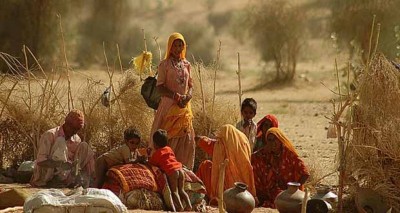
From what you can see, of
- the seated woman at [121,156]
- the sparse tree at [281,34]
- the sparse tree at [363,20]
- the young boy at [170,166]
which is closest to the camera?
the young boy at [170,166]

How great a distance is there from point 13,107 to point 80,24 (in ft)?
75.1

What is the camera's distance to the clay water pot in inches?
344

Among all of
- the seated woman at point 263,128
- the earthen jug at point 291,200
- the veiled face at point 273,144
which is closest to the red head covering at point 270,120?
the seated woman at point 263,128

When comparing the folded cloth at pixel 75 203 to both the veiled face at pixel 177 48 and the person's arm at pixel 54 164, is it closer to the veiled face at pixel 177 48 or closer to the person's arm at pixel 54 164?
the person's arm at pixel 54 164

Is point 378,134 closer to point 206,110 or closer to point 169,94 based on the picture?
point 169,94

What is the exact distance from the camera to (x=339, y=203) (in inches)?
363

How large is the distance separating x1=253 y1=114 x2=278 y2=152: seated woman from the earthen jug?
64.1 inches

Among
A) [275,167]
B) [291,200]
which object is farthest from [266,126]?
[291,200]

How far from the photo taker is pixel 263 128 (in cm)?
1052

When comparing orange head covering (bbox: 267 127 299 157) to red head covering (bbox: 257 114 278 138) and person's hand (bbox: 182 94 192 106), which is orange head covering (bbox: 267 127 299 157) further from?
person's hand (bbox: 182 94 192 106)

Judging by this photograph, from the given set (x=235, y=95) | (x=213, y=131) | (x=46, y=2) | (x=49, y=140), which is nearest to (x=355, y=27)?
(x=235, y=95)

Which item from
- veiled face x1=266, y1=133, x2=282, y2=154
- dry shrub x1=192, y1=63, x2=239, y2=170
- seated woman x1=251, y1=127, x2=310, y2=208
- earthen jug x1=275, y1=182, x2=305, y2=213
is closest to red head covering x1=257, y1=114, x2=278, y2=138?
seated woman x1=251, y1=127, x2=310, y2=208

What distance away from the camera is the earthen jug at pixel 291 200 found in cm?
877

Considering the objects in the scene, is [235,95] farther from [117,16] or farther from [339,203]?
[339,203]
